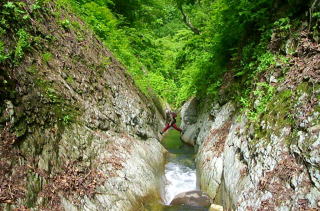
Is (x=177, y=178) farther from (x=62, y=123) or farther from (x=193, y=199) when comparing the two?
(x=62, y=123)

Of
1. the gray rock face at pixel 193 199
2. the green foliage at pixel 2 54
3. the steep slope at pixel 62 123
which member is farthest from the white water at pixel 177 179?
→ the green foliage at pixel 2 54

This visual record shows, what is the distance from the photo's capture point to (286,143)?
582 cm

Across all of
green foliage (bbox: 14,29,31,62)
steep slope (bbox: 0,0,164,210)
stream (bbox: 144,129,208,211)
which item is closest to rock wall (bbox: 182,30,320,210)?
stream (bbox: 144,129,208,211)

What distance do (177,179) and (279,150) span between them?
6626mm

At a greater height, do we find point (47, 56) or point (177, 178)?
point (47, 56)

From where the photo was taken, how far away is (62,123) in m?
7.02

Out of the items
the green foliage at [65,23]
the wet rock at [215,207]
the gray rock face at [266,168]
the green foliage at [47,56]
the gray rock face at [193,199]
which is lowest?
the gray rock face at [193,199]

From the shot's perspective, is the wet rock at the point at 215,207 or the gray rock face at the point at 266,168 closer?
the gray rock face at the point at 266,168

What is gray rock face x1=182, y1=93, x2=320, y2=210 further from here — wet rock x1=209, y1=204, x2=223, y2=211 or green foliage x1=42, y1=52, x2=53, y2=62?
green foliage x1=42, y1=52, x2=53, y2=62

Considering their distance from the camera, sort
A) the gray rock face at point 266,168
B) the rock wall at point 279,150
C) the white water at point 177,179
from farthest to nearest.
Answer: the white water at point 177,179 → the rock wall at point 279,150 → the gray rock face at point 266,168

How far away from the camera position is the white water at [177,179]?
10.8 m

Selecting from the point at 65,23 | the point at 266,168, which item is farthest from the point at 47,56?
the point at 266,168

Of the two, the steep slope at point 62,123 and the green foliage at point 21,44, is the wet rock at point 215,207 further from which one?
the green foliage at point 21,44

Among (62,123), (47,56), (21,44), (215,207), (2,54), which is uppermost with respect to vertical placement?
(21,44)
